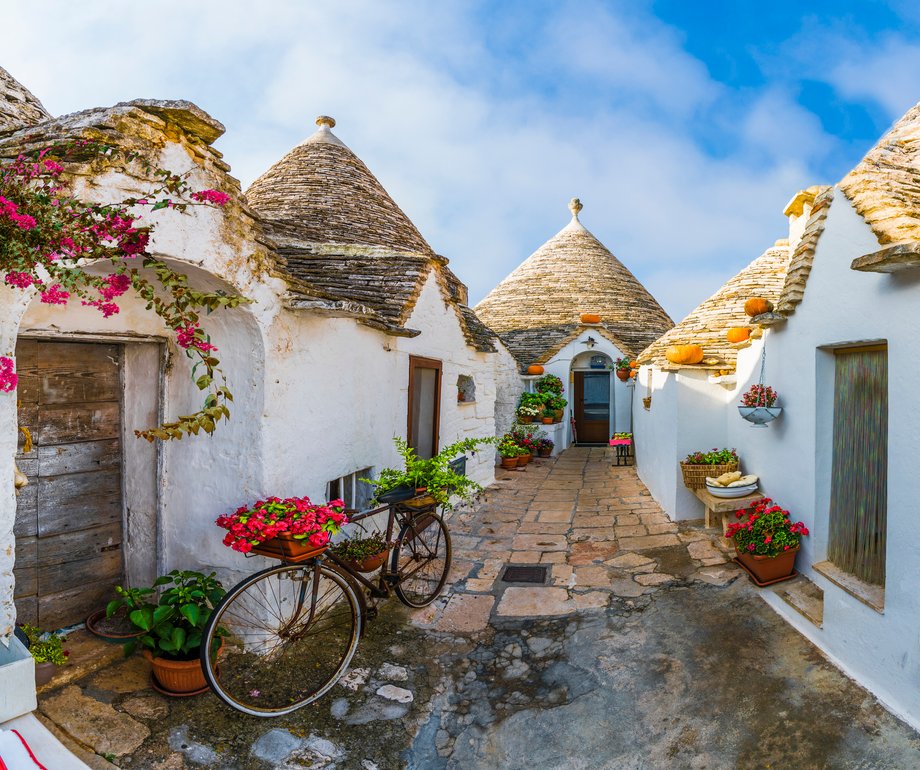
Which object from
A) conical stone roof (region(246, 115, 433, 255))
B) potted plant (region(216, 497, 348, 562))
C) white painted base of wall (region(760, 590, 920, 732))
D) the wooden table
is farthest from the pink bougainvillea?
the wooden table

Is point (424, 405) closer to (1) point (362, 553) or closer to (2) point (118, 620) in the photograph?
(1) point (362, 553)

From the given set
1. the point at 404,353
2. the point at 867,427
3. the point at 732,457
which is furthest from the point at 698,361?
the point at 404,353

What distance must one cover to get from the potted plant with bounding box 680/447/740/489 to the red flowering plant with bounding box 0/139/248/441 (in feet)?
16.7

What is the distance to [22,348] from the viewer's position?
3193 mm

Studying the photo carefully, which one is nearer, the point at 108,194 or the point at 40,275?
the point at 40,275

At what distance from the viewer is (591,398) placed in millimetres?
15023

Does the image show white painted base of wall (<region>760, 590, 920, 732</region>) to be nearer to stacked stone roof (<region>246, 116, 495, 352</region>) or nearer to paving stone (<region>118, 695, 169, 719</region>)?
stacked stone roof (<region>246, 116, 495, 352</region>)

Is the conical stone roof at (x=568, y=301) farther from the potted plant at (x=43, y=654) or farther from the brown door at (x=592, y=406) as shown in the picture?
the potted plant at (x=43, y=654)

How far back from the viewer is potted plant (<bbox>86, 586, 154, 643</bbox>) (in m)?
3.35

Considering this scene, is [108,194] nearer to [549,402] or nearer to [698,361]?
[698,361]

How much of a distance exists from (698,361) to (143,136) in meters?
5.99

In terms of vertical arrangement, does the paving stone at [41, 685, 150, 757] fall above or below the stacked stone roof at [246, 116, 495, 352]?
below

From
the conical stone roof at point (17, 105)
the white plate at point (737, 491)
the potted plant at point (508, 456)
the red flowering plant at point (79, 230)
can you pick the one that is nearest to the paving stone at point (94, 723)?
Answer: the red flowering plant at point (79, 230)

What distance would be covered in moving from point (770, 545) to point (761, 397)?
4.26 feet
